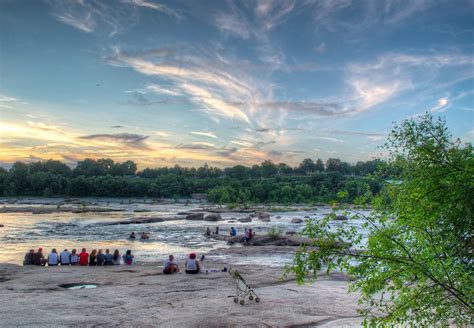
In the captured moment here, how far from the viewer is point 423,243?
11109 mm

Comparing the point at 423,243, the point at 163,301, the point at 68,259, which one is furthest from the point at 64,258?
the point at 423,243

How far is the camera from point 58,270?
28406 mm

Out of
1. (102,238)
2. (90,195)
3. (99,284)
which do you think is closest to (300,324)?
(99,284)

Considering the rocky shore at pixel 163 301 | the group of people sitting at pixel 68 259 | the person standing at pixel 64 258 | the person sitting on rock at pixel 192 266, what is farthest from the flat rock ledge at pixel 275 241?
the person standing at pixel 64 258

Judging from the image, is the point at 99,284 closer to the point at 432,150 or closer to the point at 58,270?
the point at 58,270

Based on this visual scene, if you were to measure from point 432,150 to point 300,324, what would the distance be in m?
9.32

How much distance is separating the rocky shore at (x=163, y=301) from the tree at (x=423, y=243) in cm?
708

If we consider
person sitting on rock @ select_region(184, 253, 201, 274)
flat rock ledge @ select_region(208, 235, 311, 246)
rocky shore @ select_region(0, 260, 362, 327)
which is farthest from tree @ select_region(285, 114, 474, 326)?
flat rock ledge @ select_region(208, 235, 311, 246)

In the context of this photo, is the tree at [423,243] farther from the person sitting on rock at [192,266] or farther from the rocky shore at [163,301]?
the person sitting on rock at [192,266]

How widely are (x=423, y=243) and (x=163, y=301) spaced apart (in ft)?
43.3

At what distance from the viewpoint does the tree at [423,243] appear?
10070mm

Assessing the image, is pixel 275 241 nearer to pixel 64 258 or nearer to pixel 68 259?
pixel 68 259

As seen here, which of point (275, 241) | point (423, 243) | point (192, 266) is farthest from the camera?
point (275, 241)

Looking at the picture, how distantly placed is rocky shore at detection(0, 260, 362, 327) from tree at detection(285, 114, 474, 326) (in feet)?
23.2
